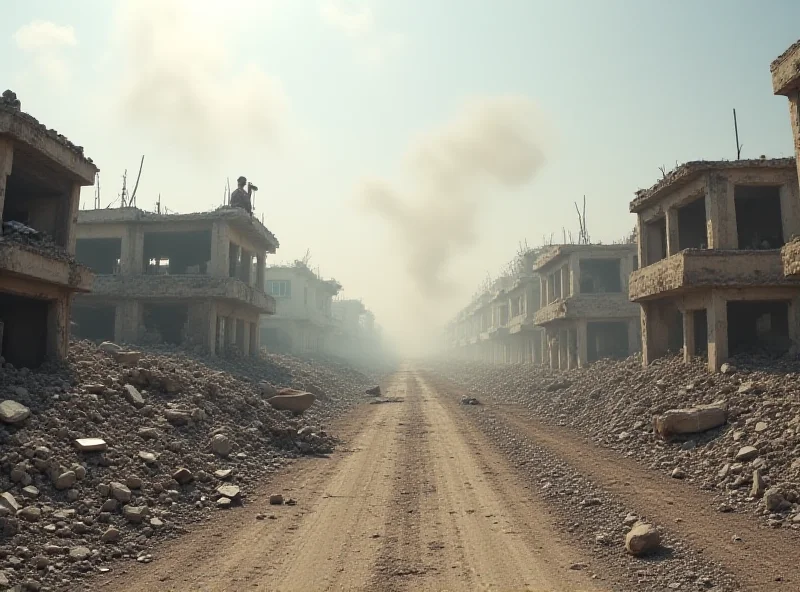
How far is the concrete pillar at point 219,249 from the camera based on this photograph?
990 inches

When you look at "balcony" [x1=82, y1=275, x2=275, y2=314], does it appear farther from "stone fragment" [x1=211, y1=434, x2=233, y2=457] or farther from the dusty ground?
the dusty ground

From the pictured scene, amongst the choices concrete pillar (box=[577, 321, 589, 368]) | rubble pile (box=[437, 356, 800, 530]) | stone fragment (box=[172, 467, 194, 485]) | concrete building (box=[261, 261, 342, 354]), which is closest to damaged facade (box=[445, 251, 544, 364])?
concrete pillar (box=[577, 321, 589, 368])

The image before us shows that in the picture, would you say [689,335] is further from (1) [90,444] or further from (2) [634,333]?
(1) [90,444]

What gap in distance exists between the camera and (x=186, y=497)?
874cm

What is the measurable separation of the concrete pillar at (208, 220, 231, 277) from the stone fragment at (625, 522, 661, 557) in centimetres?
2195

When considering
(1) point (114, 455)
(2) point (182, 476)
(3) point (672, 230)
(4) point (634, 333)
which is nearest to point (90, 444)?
(1) point (114, 455)

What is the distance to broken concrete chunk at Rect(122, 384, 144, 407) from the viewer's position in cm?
1170

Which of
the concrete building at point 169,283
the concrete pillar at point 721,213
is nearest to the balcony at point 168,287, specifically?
the concrete building at point 169,283

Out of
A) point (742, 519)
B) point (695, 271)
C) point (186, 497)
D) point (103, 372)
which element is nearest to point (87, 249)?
point (103, 372)

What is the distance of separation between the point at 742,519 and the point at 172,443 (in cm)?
964

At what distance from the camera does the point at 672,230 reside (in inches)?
752

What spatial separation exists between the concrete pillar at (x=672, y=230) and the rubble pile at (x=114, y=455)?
537 inches

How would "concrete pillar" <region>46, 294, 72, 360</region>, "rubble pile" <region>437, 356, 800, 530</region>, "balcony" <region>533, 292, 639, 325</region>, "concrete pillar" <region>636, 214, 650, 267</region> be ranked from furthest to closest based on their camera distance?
"balcony" <region>533, 292, 639, 325</region>
"concrete pillar" <region>636, 214, 650, 267</region>
"concrete pillar" <region>46, 294, 72, 360</region>
"rubble pile" <region>437, 356, 800, 530</region>

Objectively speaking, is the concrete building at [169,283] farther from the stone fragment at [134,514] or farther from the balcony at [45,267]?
the stone fragment at [134,514]
